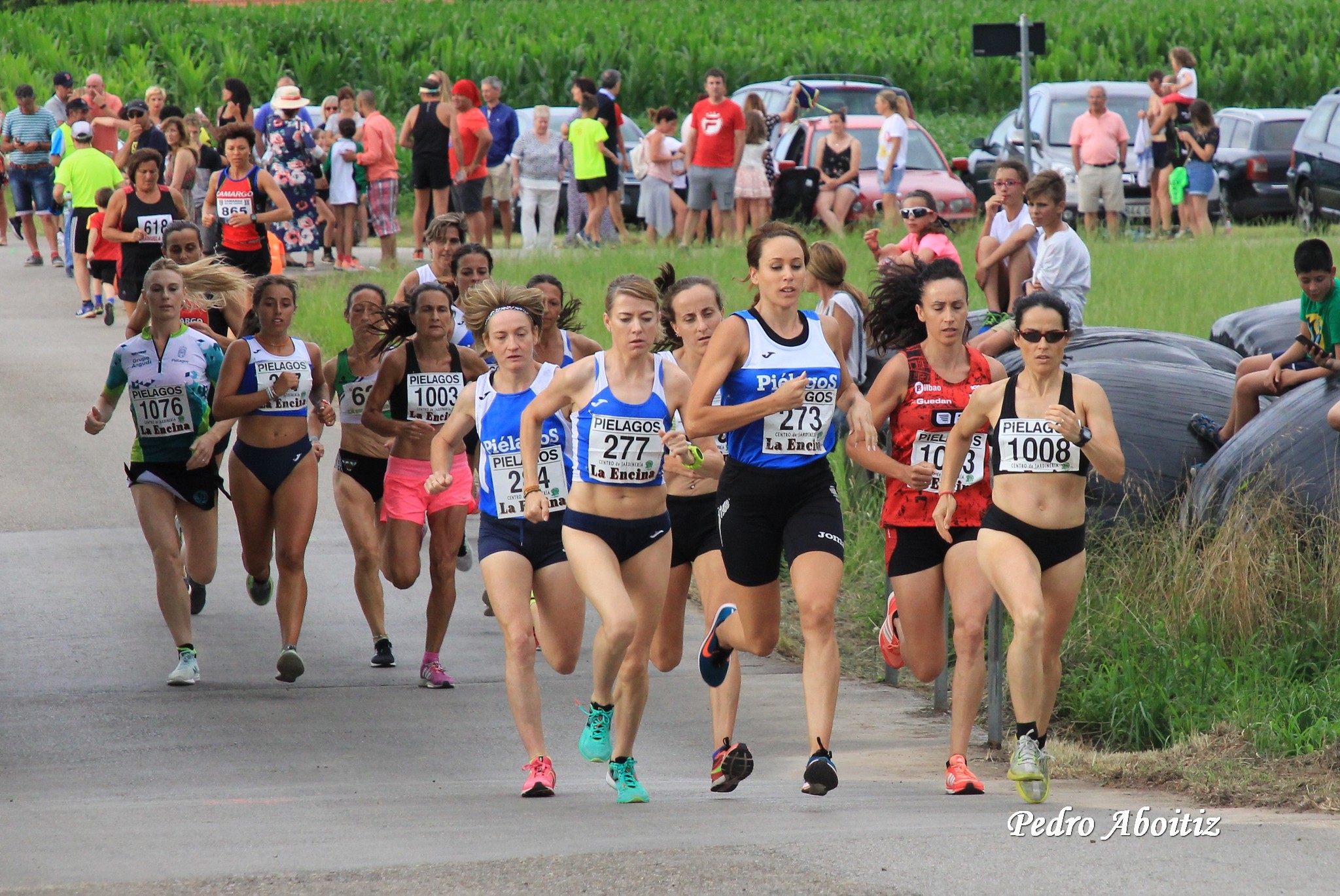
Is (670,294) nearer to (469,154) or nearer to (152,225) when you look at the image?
(152,225)

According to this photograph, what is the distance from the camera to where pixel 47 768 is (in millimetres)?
7223

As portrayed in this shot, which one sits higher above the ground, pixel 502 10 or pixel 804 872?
pixel 502 10

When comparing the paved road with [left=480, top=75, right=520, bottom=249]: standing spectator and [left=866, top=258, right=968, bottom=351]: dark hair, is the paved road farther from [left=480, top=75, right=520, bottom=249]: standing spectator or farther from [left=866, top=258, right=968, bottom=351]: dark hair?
[left=480, top=75, right=520, bottom=249]: standing spectator

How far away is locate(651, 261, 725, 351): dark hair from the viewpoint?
7301 mm

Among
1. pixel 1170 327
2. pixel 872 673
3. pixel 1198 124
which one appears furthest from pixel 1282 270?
pixel 872 673

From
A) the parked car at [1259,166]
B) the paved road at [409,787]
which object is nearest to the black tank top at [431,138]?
the paved road at [409,787]

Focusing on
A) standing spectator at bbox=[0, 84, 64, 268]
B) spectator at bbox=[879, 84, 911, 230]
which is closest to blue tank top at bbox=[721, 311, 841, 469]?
spectator at bbox=[879, 84, 911, 230]

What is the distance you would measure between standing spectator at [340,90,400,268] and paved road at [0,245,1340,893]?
804cm

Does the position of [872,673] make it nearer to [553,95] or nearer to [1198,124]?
[1198,124]

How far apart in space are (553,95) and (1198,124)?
16286mm

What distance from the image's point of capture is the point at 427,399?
868 cm

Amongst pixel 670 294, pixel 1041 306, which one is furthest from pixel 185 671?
pixel 1041 306

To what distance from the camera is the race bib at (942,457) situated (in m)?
6.96

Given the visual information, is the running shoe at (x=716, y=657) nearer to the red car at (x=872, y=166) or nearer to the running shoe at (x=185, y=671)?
the running shoe at (x=185, y=671)
